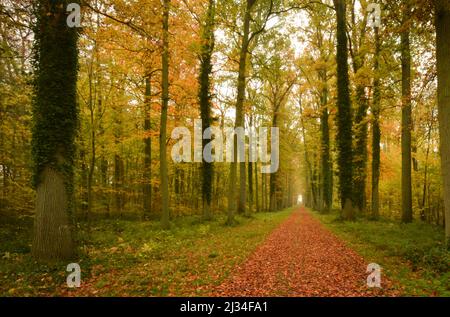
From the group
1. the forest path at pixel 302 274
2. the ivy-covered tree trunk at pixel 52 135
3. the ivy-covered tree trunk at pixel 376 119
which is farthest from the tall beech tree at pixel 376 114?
the ivy-covered tree trunk at pixel 52 135

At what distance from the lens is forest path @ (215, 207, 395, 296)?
235 inches

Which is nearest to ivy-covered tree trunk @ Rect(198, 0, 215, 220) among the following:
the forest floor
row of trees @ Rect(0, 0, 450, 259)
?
row of trees @ Rect(0, 0, 450, 259)

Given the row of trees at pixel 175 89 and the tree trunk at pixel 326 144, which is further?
the tree trunk at pixel 326 144

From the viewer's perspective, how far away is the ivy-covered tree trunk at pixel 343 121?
1750cm

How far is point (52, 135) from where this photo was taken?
7602 mm

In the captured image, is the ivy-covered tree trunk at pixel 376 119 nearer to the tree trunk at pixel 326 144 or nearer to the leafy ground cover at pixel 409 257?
the leafy ground cover at pixel 409 257

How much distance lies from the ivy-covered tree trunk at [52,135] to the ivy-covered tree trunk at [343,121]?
596 inches

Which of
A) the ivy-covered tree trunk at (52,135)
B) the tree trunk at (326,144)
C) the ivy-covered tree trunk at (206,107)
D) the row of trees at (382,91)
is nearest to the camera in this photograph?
the ivy-covered tree trunk at (52,135)

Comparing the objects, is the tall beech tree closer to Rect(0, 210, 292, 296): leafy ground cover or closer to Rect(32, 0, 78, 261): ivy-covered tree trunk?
Rect(0, 210, 292, 296): leafy ground cover

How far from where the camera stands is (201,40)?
1628 centimetres

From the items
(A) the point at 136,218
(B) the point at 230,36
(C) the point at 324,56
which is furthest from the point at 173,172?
(C) the point at 324,56

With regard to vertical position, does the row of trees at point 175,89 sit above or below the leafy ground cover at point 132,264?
above

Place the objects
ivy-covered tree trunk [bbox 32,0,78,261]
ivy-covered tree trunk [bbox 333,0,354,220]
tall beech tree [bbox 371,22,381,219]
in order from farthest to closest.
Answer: ivy-covered tree trunk [bbox 333,0,354,220] < tall beech tree [bbox 371,22,381,219] < ivy-covered tree trunk [bbox 32,0,78,261]

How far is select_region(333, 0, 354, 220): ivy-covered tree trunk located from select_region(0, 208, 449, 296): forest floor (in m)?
5.57
